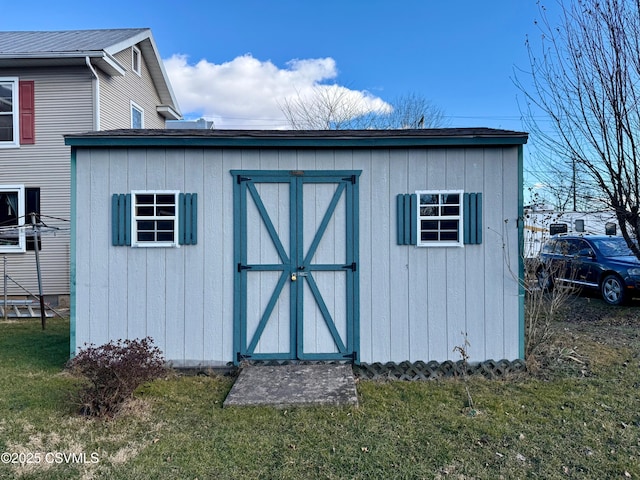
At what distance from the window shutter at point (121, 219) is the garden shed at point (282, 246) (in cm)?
2

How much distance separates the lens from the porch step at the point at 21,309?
8.57 m

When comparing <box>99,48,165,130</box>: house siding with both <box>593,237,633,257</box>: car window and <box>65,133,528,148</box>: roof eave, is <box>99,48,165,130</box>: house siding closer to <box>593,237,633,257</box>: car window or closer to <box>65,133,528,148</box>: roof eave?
<box>65,133,528,148</box>: roof eave

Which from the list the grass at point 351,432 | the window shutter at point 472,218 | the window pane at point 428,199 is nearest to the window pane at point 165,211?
the grass at point 351,432

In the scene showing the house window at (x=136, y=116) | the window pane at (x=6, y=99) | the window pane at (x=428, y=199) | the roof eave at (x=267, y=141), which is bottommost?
the window pane at (x=428, y=199)

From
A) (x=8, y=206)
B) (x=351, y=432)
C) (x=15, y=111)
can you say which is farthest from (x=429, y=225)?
(x=15, y=111)

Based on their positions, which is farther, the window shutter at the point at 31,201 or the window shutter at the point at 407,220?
the window shutter at the point at 31,201

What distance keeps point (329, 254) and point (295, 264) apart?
428 mm

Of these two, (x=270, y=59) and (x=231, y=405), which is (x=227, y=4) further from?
(x=231, y=405)

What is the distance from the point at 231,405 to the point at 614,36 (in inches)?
322

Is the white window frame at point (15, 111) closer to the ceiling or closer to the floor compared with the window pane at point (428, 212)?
closer to the ceiling

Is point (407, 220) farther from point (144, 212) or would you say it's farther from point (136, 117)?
point (136, 117)

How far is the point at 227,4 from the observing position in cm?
1216

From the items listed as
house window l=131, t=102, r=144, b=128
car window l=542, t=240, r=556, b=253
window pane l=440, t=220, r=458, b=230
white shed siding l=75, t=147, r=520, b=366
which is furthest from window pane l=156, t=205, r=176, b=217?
house window l=131, t=102, r=144, b=128

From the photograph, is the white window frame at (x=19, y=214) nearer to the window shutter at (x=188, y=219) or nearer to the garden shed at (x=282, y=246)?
the garden shed at (x=282, y=246)
